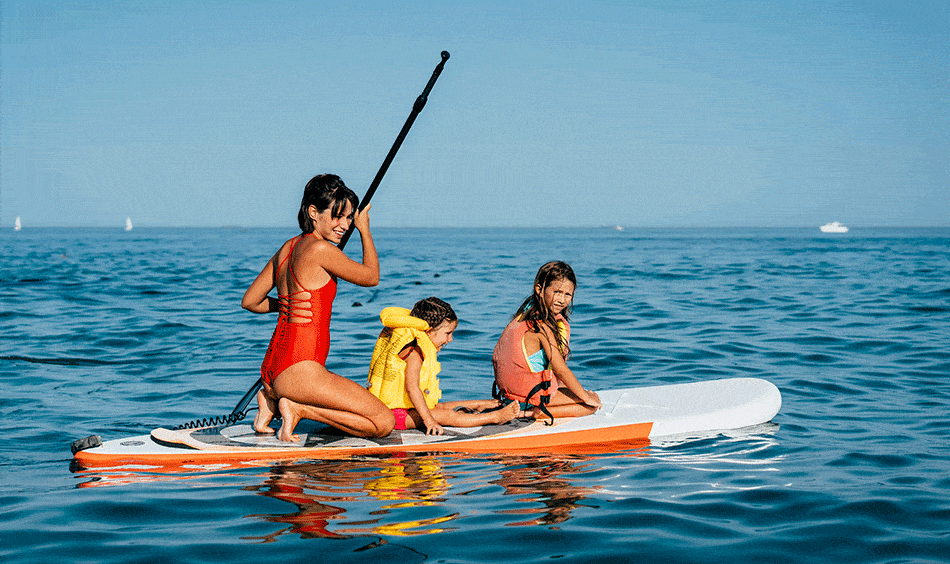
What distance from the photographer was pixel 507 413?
639 cm

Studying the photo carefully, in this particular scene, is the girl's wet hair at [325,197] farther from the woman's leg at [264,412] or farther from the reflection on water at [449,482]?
the reflection on water at [449,482]

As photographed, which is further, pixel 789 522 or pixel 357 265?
pixel 357 265

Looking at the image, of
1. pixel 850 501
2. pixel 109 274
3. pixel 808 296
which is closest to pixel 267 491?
pixel 850 501

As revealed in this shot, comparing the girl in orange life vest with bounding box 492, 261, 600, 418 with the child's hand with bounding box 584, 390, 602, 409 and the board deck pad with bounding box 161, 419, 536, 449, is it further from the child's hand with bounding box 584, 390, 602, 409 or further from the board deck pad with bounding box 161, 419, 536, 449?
the board deck pad with bounding box 161, 419, 536, 449

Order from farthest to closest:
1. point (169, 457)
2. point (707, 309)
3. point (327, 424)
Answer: point (707, 309) → point (327, 424) → point (169, 457)

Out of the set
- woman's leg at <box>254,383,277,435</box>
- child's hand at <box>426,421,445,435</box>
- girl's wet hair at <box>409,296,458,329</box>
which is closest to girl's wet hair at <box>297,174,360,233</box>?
girl's wet hair at <box>409,296,458,329</box>

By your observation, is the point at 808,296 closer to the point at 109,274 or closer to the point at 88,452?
the point at 88,452

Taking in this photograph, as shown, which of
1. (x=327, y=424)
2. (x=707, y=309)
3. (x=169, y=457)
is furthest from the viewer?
(x=707, y=309)

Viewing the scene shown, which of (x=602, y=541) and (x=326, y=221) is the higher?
(x=326, y=221)

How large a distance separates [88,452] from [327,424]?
5.33 ft

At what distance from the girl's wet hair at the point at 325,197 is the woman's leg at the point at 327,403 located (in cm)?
97

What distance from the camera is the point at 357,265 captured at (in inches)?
203

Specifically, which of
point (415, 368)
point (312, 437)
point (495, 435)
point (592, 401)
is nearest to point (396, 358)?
point (415, 368)

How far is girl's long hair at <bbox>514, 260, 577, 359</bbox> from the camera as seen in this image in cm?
625
